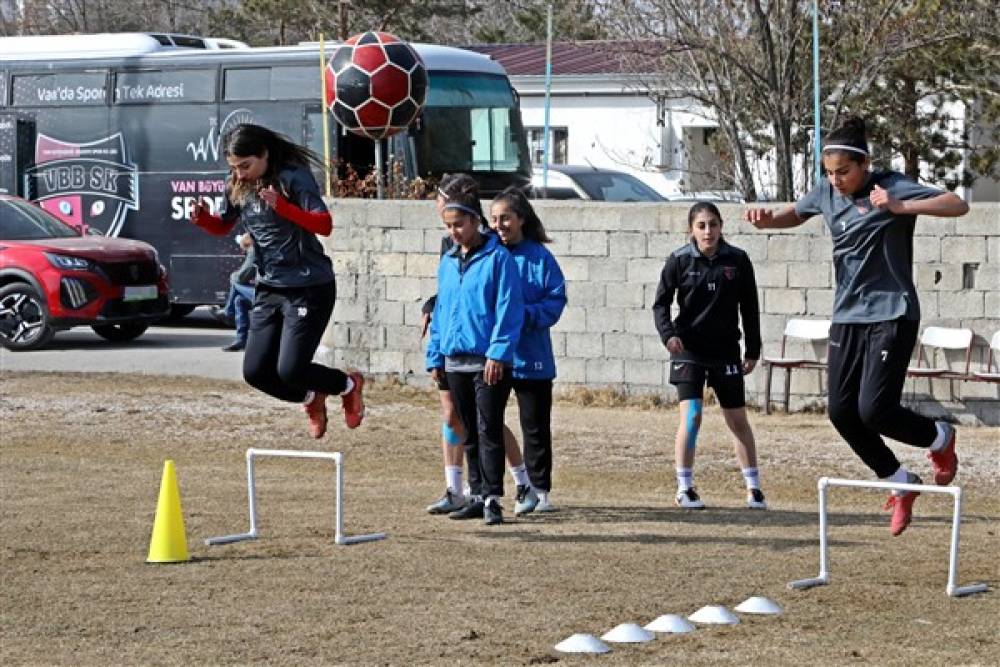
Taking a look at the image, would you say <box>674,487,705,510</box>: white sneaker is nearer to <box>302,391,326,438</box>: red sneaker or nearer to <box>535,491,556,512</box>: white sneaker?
<box>535,491,556,512</box>: white sneaker

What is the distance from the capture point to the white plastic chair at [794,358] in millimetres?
16141

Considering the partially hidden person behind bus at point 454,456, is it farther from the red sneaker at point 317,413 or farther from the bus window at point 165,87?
the bus window at point 165,87

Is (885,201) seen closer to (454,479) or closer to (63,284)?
(454,479)

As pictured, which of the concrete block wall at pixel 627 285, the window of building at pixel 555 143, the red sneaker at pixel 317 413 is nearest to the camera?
the red sneaker at pixel 317 413

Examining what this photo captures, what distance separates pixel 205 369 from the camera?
19797 mm

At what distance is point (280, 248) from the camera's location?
32.9 ft

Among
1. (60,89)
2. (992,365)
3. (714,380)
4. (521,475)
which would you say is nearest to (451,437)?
(521,475)

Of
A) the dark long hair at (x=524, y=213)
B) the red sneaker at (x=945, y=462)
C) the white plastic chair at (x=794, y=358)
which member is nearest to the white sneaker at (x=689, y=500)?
the dark long hair at (x=524, y=213)

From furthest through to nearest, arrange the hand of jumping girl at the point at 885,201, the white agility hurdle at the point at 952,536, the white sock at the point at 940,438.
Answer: the white sock at the point at 940,438 < the hand of jumping girl at the point at 885,201 < the white agility hurdle at the point at 952,536

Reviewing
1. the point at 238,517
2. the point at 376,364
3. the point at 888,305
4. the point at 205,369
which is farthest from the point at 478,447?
the point at 205,369

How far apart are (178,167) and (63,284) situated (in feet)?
13.4

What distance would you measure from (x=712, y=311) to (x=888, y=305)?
2138mm

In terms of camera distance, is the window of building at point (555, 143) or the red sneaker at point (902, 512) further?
the window of building at point (555, 143)

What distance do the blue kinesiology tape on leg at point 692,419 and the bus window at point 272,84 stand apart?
13.9m
